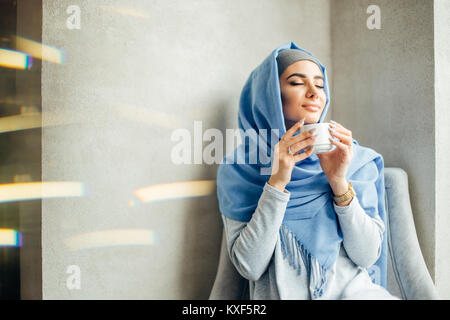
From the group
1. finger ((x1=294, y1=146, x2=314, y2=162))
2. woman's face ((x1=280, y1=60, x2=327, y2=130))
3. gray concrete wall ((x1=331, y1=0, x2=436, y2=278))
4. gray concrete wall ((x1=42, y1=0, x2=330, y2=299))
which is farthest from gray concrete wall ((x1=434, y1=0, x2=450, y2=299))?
gray concrete wall ((x1=42, y1=0, x2=330, y2=299))

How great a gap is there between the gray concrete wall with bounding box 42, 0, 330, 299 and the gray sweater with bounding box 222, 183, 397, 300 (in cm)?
35

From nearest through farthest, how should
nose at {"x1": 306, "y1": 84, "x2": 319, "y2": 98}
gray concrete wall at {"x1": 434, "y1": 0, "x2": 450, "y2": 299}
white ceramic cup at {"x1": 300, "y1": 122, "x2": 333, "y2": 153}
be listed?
white ceramic cup at {"x1": 300, "y1": 122, "x2": 333, "y2": 153}
nose at {"x1": 306, "y1": 84, "x2": 319, "y2": 98}
gray concrete wall at {"x1": 434, "y1": 0, "x2": 450, "y2": 299}

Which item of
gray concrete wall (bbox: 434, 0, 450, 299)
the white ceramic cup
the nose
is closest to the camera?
the white ceramic cup

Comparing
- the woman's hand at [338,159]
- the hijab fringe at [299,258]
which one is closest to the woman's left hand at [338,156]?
the woman's hand at [338,159]

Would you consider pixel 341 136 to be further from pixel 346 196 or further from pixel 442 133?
pixel 442 133

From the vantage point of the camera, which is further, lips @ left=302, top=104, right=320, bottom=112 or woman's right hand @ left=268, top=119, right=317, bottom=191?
lips @ left=302, top=104, right=320, bottom=112

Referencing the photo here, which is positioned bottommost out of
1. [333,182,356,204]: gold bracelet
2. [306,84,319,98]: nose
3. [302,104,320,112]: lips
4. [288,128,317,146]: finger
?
[333,182,356,204]: gold bracelet

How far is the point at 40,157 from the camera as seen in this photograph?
3.29ft

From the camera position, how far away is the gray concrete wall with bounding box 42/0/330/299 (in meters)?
1.00

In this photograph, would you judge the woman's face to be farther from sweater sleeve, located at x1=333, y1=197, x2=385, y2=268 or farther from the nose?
sweater sleeve, located at x1=333, y1=197, x2=385, y2=268

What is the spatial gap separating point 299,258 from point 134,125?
0.72 m

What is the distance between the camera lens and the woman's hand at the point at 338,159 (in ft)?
2.73

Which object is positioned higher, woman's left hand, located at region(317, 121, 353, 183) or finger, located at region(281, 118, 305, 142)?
finger, located at region(281, 118, 305, 142)

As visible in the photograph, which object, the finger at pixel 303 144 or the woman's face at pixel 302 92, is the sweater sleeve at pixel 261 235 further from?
the woman's face at pixel 302 92
